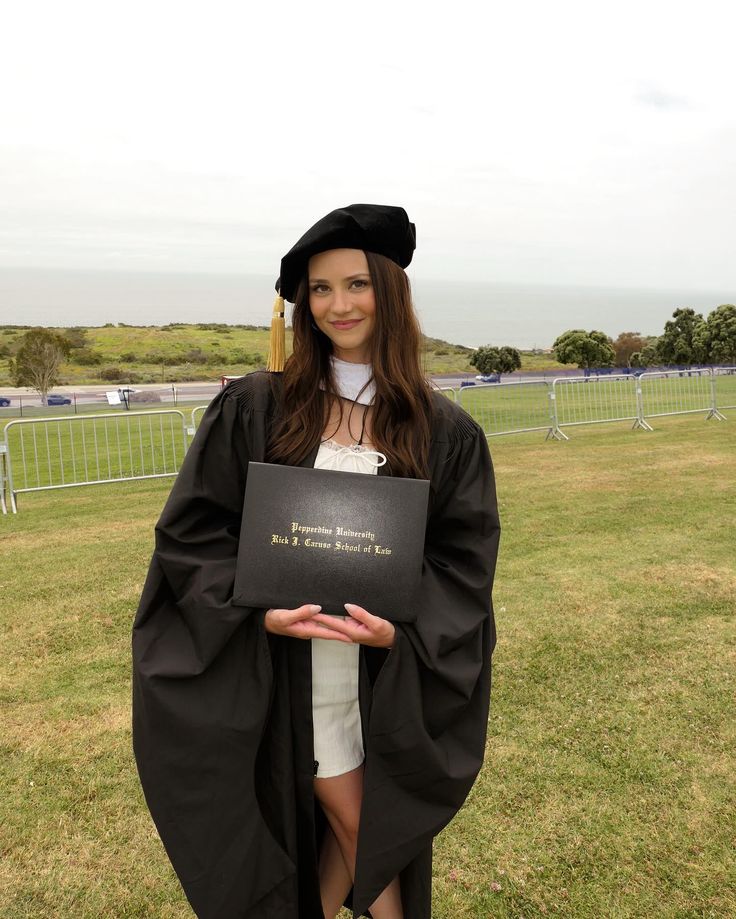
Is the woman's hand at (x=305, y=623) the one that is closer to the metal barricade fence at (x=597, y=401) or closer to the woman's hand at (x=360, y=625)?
the woman's hand at (x=360, y=625)

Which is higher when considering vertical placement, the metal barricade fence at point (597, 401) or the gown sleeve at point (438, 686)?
the gown sleeve at point (438, 686)

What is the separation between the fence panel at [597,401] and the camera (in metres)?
15.9

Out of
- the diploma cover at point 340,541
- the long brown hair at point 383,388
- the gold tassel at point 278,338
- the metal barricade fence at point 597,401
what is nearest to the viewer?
the diploma cover at point 340,541

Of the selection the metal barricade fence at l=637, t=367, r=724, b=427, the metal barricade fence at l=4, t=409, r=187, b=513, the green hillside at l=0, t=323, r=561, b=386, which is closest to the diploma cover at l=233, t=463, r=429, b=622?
the metal barricade fence at l=4, t=409, r=187, b=513

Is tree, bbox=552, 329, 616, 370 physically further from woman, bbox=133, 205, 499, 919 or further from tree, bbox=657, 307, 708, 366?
woman, bbox=133, 205, 499, 919

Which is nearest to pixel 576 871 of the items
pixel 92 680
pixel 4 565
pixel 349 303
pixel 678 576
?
pixel 349 303

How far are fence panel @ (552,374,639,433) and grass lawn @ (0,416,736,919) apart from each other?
944cm

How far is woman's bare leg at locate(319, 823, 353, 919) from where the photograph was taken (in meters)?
2.21

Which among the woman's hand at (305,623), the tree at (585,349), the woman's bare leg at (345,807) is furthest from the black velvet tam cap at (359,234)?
the tree at (585,349)

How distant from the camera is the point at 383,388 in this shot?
1.89 meters

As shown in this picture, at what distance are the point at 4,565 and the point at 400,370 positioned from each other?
18.1ft

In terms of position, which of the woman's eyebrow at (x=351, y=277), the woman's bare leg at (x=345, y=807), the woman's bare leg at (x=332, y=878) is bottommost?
the woman's bare leg at (x=332, y=878)

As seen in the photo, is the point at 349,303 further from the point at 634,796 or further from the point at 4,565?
the point at 4,565

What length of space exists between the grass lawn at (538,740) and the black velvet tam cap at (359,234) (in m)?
2.07
